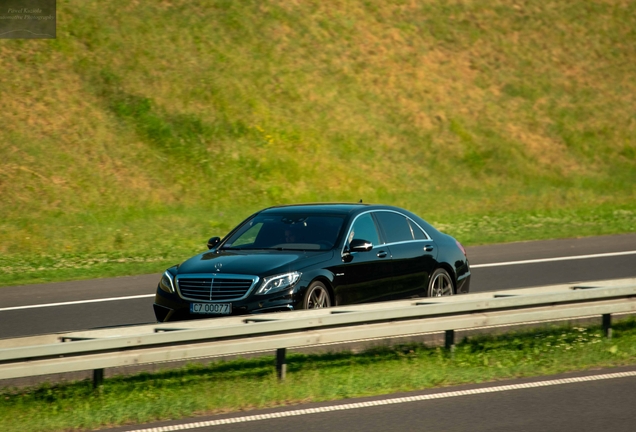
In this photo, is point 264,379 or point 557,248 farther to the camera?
point 557,248

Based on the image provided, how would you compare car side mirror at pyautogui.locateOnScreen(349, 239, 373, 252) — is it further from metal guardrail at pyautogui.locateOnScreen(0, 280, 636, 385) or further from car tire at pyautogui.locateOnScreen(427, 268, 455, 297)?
metal guardrail at pyautogui.locateOnScreen(0, 280, 636, 385)

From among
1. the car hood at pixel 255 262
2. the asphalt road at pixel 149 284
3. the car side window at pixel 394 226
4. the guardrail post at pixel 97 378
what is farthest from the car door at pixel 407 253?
the guardrail post at pixel 97 378

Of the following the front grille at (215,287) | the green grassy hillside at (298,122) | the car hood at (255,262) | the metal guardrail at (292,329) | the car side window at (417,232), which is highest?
the green grassy hillside at (298,122)

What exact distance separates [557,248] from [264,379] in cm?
1246

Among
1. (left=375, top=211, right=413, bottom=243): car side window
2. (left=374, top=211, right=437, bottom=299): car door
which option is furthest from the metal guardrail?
(left=375, top=211, right=413, bottom=243): car side window

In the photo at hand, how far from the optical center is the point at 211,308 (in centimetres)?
1007

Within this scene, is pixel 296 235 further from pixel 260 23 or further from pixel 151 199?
pixel 260 23

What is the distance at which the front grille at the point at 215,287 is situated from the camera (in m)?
10.1

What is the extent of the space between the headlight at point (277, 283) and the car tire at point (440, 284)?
2503mm

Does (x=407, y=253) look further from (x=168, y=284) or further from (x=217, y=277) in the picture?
(x=168, y=284)

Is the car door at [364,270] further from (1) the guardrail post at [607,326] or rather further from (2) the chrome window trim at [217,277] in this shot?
(1) the guardrail post at [607,326]

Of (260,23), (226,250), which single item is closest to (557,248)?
(226,250)

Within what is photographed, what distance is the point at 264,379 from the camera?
875 centimetres

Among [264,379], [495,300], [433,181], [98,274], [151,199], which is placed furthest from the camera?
[433,181]
